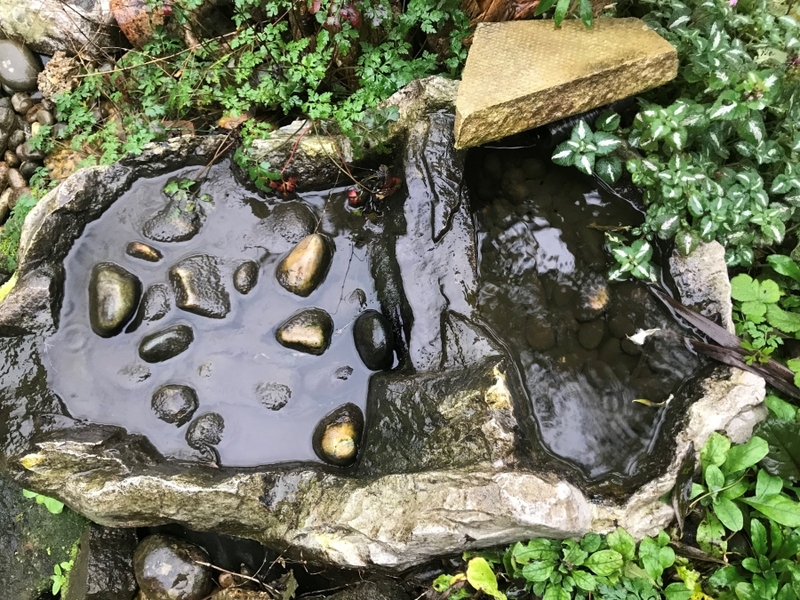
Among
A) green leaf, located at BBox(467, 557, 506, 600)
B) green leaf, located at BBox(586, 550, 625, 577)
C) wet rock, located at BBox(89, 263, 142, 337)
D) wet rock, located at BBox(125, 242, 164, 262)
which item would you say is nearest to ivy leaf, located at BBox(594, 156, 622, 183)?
green leaf, located at BBox(586, 550, 625, 577)

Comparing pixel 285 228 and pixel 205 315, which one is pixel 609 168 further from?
pixel 205 315

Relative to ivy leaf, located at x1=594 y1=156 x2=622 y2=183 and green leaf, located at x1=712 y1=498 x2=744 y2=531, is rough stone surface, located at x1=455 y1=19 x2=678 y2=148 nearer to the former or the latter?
ivy leaf, located at x1=594 y1=156 x2=622 y2=183

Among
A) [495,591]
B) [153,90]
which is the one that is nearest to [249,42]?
[153,90]

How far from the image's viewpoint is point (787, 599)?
2357 mm

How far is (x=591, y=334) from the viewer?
2967 millimetres

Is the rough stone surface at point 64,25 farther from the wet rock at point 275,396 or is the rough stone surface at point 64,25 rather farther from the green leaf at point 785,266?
the green leaf at point 785,266

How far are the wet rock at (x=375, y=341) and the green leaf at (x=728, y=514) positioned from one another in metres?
1.79

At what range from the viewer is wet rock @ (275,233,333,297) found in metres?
3.26

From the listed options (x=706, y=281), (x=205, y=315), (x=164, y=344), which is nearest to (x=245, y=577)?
(x=164, y=344)

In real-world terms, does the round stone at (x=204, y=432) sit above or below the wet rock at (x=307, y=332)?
below

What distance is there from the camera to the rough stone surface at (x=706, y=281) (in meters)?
2.78

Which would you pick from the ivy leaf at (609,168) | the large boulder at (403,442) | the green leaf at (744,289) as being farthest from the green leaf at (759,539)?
the ivy leaf at (609,168)

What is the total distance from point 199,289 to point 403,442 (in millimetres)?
1550

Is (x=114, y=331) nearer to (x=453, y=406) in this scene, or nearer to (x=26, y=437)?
(x=26, y=437)
